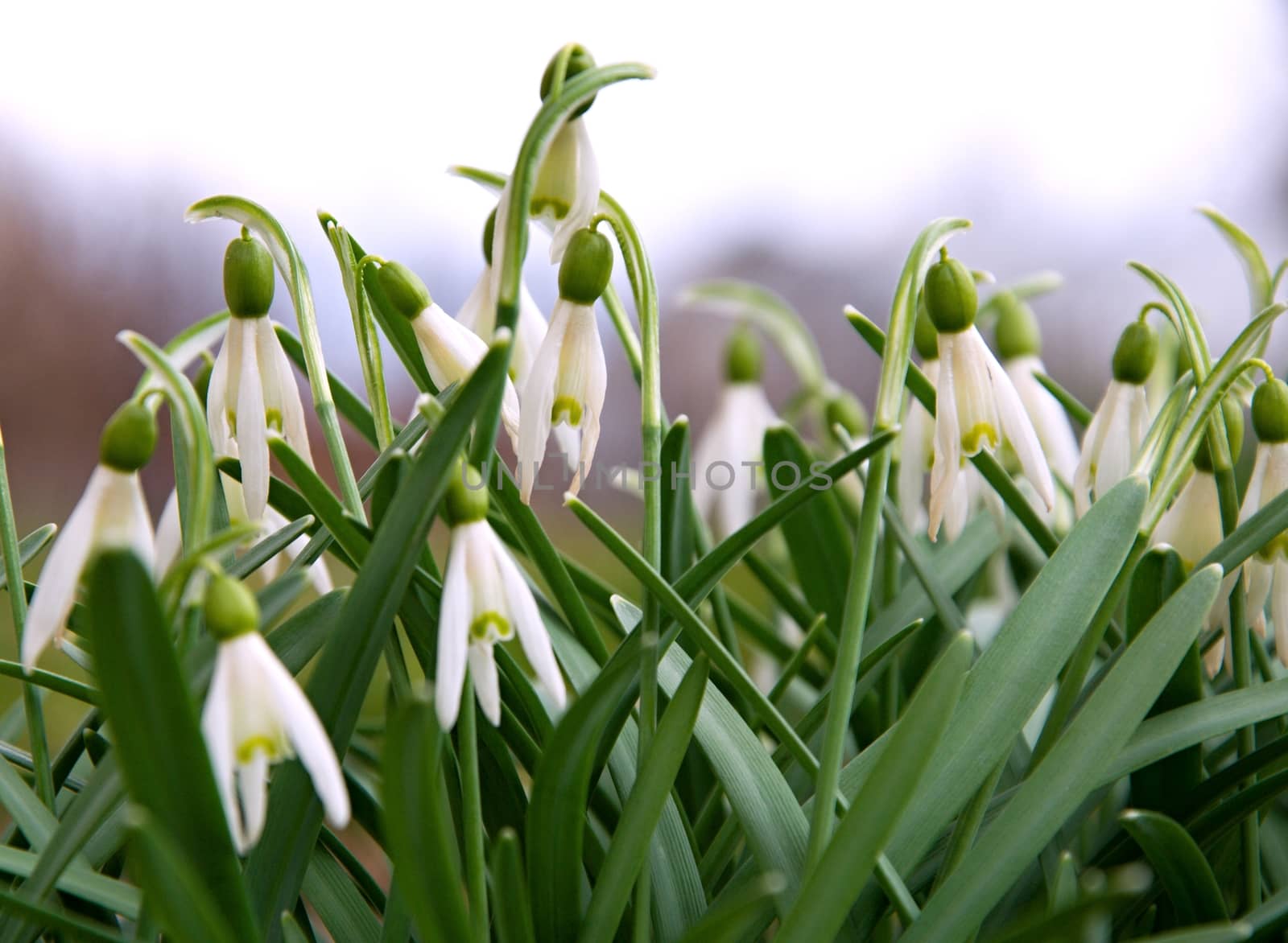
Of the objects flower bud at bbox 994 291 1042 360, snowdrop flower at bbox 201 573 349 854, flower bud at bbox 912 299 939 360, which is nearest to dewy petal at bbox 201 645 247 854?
snowdrop flower at bbox 201 573 349 854

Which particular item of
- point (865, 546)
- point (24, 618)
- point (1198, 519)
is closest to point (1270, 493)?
point (1198, 519)

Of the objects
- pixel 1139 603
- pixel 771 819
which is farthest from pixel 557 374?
pixel 1139 603

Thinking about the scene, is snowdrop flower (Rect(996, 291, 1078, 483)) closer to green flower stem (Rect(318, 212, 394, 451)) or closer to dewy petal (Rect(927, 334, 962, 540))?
dewy petal (Rect(927, 334, 962, 540))

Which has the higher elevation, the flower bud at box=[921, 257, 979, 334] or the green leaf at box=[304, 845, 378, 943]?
the flower bud at box=[921, 257, 979, 334]

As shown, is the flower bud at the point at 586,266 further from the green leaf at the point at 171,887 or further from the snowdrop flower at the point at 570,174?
the green leaf at the point at 171,887

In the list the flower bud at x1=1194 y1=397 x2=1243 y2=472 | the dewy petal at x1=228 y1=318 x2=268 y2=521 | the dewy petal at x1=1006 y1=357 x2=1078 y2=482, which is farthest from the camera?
the dewy petal at x1=1006 y1=357 x2=1078 y2=482

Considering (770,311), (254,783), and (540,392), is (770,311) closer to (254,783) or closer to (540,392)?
(540,392)
